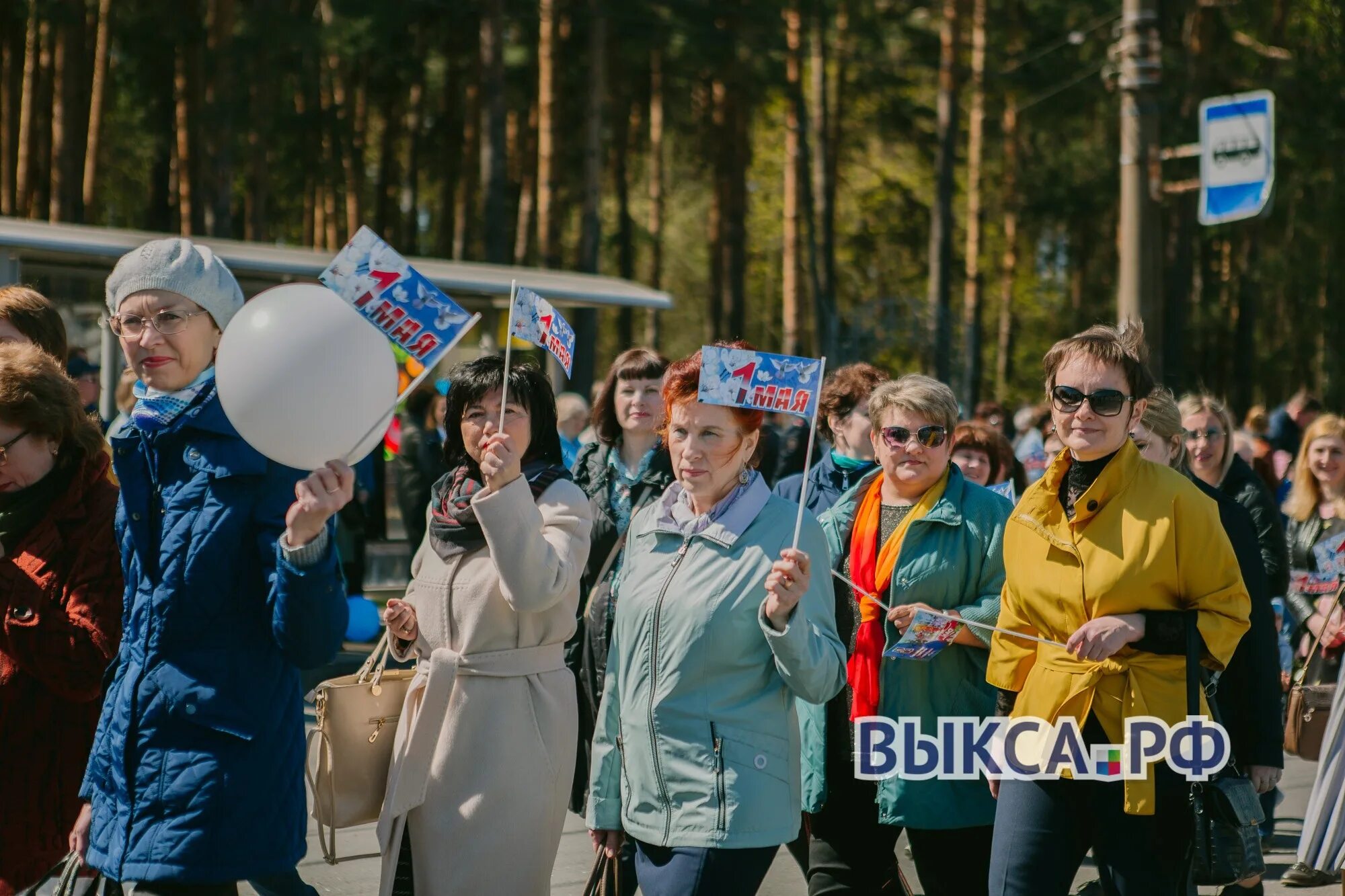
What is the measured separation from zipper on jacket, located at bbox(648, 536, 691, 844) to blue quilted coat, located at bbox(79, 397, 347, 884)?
872 mm

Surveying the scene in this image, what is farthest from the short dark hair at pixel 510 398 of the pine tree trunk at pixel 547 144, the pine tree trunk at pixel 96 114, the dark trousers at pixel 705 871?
the pine tree trunk at pixel 96 114

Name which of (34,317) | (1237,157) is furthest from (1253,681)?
(1237,157)

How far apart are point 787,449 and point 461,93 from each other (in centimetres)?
2298

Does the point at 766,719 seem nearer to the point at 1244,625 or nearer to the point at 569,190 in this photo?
the point at 1244,625

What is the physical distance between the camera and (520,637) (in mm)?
4078

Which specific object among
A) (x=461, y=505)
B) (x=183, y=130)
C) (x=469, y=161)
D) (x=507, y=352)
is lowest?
(x=461, y=505)

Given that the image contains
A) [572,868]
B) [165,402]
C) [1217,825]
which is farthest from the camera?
[572,868]

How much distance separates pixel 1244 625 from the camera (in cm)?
392

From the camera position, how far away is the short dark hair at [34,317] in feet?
14.6

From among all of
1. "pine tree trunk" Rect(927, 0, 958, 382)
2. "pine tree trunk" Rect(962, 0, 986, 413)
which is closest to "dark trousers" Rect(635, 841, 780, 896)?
"pine tree trunk" Rect(962, 0, 986, 413)

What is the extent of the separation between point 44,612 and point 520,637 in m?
1.22

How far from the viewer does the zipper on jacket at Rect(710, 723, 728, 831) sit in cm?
370

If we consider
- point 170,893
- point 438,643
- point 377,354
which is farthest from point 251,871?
point 377,354

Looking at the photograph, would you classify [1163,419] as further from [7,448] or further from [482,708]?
[7,448]
